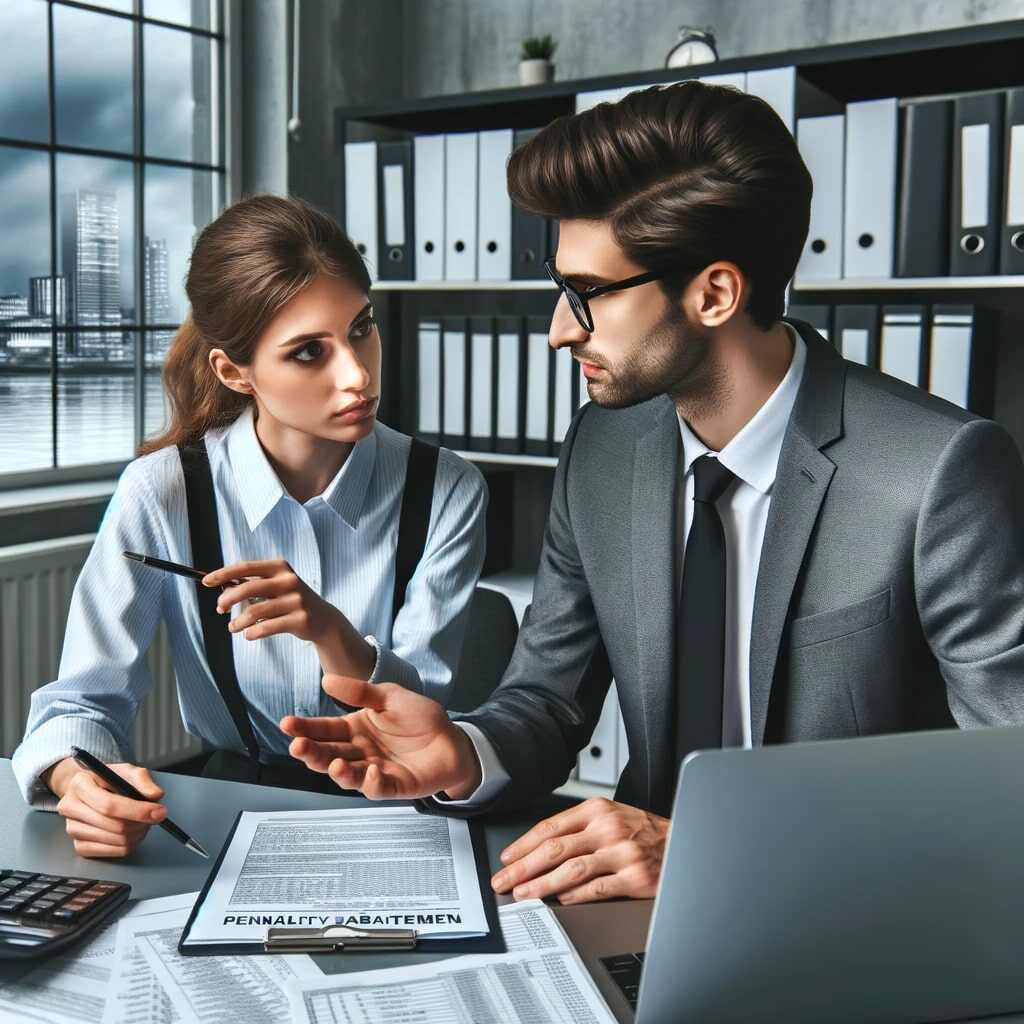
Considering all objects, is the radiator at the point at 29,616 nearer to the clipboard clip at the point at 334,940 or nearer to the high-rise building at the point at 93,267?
the high-rise building at the point at 93,267

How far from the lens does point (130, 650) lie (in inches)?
54.6

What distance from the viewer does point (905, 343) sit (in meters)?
2.27

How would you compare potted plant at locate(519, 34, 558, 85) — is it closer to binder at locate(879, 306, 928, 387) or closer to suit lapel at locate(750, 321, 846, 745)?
binder at locate(879, 306, 928, 387)

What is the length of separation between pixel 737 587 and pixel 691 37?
5.56 ft

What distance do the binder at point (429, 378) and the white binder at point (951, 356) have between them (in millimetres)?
1117

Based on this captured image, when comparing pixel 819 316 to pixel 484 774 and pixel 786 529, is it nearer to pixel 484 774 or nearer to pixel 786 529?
pixel 786 529

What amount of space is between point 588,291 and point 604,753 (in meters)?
1.70

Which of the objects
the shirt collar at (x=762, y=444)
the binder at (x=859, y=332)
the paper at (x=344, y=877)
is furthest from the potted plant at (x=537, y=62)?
the paper at (x=344, y=877)

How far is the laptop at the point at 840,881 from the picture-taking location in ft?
2.10

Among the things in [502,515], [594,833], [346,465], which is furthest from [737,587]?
[502,515]

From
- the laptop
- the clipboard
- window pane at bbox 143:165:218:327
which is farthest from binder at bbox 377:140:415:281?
the laptop

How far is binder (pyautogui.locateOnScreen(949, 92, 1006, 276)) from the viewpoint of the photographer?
212cm

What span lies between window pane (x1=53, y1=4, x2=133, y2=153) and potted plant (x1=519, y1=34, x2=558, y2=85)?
0.96m

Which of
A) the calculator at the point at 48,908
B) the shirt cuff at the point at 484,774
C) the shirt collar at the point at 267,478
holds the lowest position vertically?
the calculator at the point at 48,908
